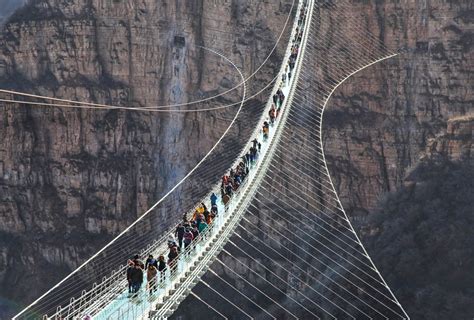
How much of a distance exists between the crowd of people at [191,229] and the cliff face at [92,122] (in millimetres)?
12538

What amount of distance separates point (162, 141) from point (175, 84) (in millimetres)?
2353

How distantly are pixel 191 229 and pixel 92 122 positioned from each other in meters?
21.4

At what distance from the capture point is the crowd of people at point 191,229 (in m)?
16.6

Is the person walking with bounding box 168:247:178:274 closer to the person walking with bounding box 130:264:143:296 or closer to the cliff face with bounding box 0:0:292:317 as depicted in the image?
the person walking with bounding box 130:264:143:296

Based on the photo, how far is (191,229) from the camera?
62.6 ft

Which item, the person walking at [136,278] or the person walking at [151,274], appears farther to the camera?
the person walking at [151,274]

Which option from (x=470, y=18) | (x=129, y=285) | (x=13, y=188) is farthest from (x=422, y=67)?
(x=129, y=285)

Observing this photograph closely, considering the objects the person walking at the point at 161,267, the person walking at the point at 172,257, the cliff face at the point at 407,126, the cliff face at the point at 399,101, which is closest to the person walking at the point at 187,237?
the person walking at the point at 172,257

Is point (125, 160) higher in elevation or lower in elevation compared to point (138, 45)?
lower

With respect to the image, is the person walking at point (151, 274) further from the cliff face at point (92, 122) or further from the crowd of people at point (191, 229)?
the cliff face at point (92, 122)

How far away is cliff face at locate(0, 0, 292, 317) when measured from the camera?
39094mm

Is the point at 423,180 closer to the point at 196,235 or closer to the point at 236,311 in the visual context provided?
the point at 236,311

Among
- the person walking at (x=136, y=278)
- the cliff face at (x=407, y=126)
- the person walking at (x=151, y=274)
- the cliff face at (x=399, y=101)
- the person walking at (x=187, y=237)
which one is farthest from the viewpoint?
the cliff face at (x=399, y=101)

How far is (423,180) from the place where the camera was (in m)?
36.4
